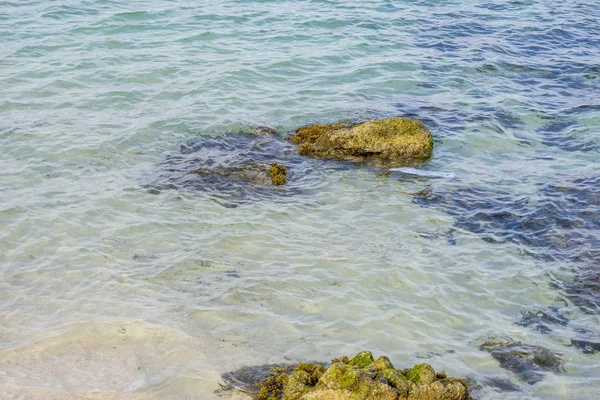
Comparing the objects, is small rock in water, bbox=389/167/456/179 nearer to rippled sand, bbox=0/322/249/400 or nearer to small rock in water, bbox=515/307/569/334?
small rock in water, bbox=515/307/569/334

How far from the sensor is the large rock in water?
1356 centimetres

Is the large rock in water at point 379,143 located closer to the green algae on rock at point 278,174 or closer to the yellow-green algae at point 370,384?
the green algae on rock at point 278,174

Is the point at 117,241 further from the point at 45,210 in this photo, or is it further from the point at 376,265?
the point at 376,265

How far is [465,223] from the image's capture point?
11.4 metres

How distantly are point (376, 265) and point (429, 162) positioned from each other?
13.2 feet

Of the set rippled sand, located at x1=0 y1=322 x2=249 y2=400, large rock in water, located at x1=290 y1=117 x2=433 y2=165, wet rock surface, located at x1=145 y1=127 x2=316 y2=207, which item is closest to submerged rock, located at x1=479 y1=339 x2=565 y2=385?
rippled sand, located at x1=0 y1=322 x2=249 y2=400

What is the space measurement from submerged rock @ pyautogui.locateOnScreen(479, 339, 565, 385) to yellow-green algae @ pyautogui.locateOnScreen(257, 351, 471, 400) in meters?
1.55

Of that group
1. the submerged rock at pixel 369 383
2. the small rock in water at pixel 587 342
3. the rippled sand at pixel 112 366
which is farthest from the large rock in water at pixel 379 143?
the submerged rock at pixel 369 383

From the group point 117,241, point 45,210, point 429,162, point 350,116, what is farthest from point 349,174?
point 45,210

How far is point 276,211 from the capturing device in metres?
11.7

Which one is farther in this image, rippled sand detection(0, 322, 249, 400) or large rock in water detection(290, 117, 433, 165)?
large rock in water detection(290, 117, 433, 165)

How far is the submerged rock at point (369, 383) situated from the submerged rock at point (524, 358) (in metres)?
1.59

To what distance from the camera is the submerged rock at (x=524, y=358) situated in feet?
26.6

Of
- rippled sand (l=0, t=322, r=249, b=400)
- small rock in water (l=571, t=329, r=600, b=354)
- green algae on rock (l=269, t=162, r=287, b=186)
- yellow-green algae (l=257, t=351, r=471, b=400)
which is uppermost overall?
yellow-green algae (l=257, t=351, r=471, b=400)
